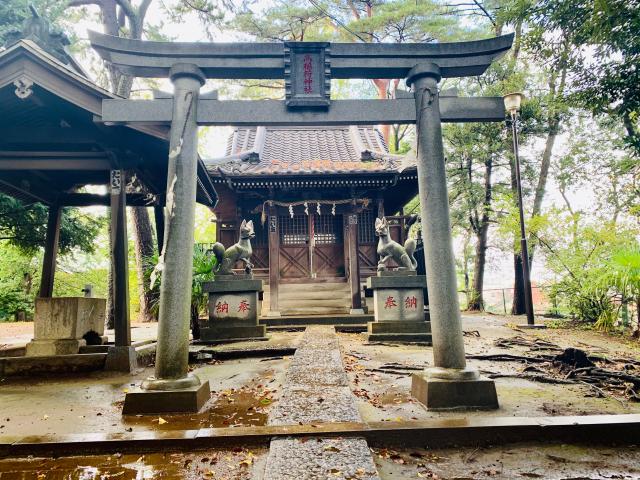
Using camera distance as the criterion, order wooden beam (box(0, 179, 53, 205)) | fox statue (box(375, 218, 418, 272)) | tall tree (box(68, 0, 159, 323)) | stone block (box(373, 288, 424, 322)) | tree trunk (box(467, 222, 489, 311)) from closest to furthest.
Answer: wooden beam (box(0, 179, 53, 205)), stone block (box(373, 288, 424, 322)), fox statue (box(375, 218, 418, 272)), tall tree (box(68, 0, 159, 323)), tree trunk (box(467, 222, 489, 311))

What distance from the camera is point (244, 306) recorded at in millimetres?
9445

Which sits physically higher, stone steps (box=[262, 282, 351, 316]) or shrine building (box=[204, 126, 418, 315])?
shrine building (box=[204, 126, 418, 315])

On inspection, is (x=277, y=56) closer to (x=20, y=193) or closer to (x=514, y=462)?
(x=514, y=462)

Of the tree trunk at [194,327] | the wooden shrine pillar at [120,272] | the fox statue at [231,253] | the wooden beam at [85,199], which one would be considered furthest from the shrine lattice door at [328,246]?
the wooden shrine pillar at [120,272]

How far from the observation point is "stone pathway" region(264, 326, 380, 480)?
2475 millimetres

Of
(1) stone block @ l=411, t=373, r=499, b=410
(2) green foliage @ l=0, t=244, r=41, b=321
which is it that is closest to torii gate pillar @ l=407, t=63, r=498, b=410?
(1) stone block @ l=411, t=373, r=499, b=410

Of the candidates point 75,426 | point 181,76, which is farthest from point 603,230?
point 75,426

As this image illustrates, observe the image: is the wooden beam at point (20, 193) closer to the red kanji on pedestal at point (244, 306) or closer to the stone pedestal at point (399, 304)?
the red kanji on pedestal at point (244, 306)

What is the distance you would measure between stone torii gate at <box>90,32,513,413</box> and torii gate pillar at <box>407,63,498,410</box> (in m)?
0.01

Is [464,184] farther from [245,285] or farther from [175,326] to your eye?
[175,326]

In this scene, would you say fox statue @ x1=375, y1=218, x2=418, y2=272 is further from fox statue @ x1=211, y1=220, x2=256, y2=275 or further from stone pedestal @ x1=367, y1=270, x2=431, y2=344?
fox statue @ x1=211, y1=220, x2=256, y2=275

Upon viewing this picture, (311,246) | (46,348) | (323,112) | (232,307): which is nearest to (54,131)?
(46,348)

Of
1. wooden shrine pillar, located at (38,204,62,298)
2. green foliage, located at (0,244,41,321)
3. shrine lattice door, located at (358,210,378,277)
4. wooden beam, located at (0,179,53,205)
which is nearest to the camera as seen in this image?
wooden beam, located at (0,179,53,205)

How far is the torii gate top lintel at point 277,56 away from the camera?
4676mm
